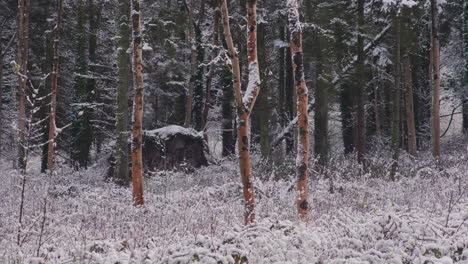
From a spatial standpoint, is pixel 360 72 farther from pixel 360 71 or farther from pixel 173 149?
pixel 173 149

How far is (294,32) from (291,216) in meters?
3.21

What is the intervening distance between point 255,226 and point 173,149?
43.4ft

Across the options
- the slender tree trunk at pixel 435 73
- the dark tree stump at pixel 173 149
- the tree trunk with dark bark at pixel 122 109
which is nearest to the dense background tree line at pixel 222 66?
the tree trunk with dark bark at pixel 122 109

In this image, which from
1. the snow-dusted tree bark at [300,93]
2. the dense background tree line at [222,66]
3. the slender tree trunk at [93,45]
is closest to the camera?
the snow-dusted tree bark at [300,93]

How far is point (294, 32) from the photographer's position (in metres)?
7.36

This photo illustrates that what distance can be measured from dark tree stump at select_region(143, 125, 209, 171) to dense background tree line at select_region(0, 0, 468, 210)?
1.30 meters

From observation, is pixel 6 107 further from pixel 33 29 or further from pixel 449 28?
pixel 449 28

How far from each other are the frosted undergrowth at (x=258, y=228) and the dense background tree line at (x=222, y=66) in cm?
332

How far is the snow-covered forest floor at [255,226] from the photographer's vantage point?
4.35 meters

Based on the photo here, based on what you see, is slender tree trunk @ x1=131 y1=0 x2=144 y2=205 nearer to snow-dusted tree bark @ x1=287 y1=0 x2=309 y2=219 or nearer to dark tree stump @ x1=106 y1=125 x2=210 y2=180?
snow-dusted tree bark @ x1=287 y1=0 x2=309 y2=219

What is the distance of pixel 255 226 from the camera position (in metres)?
5.20

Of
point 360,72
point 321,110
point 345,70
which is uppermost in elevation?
point 345,70

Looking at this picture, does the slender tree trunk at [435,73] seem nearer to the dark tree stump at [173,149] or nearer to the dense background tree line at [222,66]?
the dense background tree line at [222,66]

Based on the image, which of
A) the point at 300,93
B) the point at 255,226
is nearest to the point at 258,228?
the point at 255,226
